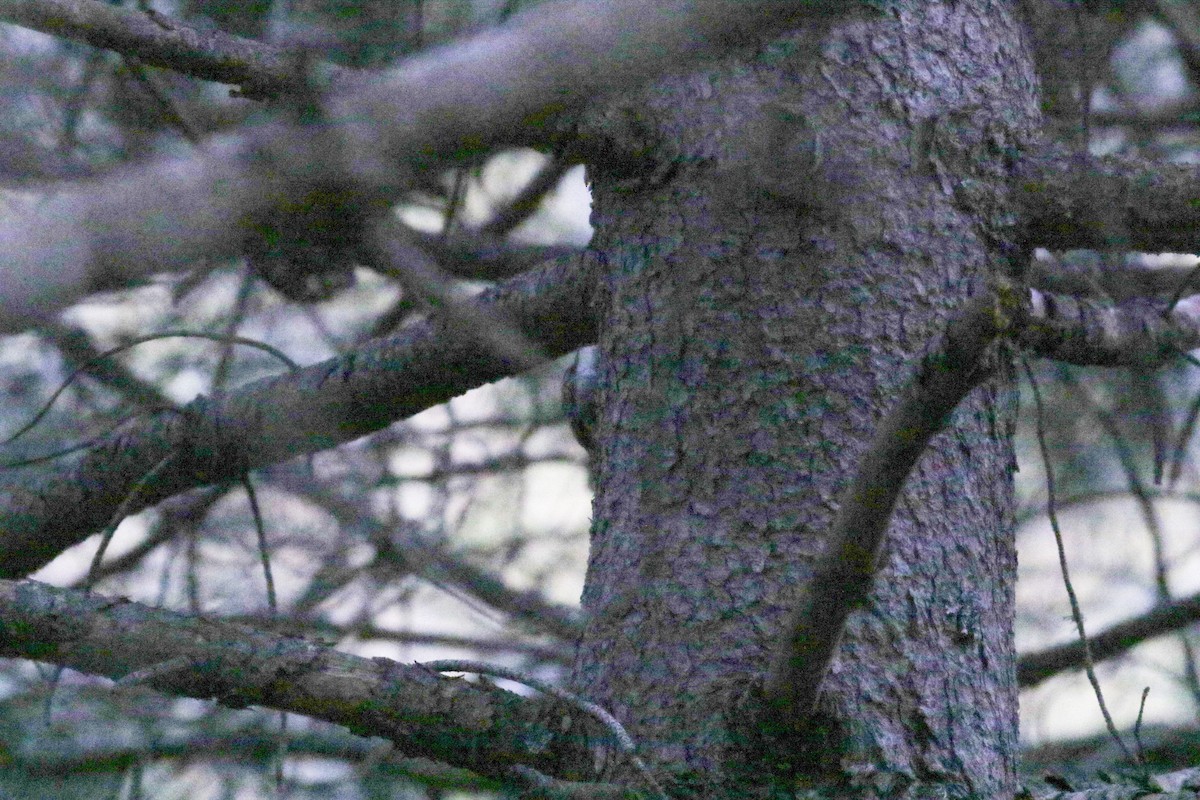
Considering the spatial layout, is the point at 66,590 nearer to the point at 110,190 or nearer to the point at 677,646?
the point at 677,646

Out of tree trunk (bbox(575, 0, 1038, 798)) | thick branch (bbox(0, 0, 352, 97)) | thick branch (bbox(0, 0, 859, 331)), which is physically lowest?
thick branch (bbox(0, 0, 859, 331))

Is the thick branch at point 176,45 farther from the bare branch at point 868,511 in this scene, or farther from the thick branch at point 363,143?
the thick branch at point 363,143

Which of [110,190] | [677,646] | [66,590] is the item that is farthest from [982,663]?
[110,190]

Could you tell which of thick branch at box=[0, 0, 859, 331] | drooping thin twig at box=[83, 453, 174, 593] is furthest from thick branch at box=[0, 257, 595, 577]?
thick branch at box=[0, 0, 859, 331]

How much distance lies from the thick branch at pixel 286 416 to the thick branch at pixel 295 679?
32 centimetres

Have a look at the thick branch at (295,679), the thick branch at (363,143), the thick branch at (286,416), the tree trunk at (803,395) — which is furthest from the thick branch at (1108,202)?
the thick branch at (363,143)

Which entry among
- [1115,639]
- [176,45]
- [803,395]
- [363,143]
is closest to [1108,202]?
[803,395]

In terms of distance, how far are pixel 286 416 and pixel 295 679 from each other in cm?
44

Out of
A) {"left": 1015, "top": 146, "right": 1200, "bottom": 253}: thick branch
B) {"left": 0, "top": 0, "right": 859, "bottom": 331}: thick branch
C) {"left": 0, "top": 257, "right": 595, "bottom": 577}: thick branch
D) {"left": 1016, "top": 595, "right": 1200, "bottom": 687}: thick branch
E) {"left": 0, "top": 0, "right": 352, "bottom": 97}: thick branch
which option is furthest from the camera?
{"left": 1016, "top": 595, "right": 1200, "bottom": 687}: thick branch

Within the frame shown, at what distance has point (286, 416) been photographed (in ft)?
5.08

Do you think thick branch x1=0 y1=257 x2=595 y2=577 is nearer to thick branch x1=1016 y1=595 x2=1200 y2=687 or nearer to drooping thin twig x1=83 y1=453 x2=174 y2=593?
drooping thin twig x1=83 y1=453 x2=174 y2=593

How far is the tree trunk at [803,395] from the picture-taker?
1.10 meters

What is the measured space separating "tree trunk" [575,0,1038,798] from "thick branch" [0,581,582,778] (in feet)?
0.23

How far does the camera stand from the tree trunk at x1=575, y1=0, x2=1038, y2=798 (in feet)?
3.60
